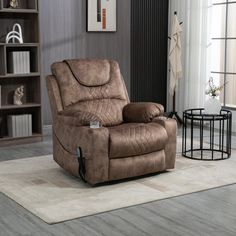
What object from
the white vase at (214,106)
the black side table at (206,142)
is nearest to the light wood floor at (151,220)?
the black side table at (206,142)

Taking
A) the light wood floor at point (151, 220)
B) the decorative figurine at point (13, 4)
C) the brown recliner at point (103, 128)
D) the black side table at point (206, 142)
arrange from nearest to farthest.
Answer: the light wood floor at point (151, 220)
the brown recliner at point (103, 128)
the black side table at point (206, 142)
the decorative figurine at point (13, 4)

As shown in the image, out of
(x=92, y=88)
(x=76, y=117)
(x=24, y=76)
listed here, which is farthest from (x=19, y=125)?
(x=76, y=117)

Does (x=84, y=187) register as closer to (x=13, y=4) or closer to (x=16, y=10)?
(x=16, y=10)

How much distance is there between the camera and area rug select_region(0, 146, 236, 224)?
344cm

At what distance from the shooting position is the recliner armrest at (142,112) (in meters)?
4.42

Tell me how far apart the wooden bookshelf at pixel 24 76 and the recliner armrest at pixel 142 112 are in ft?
4.76

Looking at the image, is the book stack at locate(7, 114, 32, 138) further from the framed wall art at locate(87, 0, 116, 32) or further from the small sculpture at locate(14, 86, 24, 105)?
the framed wall art at locate(87, 0, 116, 32)

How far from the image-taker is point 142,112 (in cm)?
445

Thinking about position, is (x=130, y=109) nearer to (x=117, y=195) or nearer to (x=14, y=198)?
(x=117, y=195)

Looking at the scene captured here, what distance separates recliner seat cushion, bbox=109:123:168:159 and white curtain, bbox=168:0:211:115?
2.66 m

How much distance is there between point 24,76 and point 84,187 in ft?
6.85

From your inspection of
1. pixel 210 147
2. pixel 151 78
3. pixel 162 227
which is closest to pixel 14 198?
pixel 162 227

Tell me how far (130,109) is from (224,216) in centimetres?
160

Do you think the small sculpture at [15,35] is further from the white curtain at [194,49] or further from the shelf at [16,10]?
the white curtain at [194,49]
